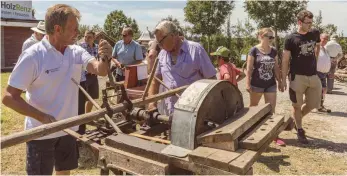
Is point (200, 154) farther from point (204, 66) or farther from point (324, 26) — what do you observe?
point (324, 26)

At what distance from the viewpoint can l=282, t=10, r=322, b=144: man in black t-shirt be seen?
5.35 m

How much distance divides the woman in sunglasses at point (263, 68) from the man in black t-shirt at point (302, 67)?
23 cm

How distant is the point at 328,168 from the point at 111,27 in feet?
142

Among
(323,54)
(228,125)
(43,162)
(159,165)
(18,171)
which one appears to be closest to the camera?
(159,165)

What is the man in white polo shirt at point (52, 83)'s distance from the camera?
8.30 ft

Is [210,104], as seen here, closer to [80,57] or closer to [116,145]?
[116,145]

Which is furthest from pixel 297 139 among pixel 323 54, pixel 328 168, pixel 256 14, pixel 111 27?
pixel 111 27

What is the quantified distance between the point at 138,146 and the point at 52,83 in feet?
3.97

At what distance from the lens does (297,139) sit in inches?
227

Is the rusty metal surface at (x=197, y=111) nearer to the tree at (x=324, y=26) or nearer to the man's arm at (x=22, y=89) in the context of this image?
the man's arm at (x=22, y=89)

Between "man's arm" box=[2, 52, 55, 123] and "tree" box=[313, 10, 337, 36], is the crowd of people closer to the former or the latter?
"man's arm" box=[2, 52, 55, 123]

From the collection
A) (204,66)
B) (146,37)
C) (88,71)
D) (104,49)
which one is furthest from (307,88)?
(146,37)

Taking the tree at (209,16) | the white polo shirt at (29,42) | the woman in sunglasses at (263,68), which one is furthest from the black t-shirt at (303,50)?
the tree at (209,16)

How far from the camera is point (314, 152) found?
519 cm
